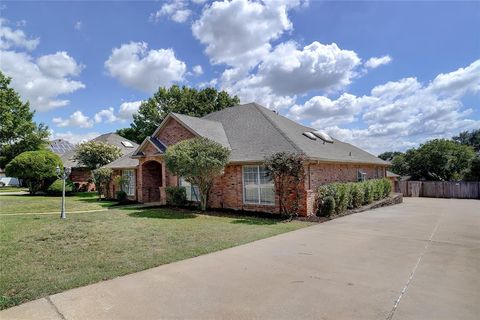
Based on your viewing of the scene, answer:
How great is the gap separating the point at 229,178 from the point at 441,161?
33320mm

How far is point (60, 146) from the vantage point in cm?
4694

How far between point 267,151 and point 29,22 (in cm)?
1017

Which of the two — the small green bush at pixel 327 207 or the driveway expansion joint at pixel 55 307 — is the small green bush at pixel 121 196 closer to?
the small green bush at pixel 327 207

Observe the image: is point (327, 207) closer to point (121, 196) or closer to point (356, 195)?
point (356, 195)

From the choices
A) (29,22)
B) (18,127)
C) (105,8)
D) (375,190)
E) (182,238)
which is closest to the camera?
(182,238)

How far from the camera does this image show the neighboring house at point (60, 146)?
147 ft

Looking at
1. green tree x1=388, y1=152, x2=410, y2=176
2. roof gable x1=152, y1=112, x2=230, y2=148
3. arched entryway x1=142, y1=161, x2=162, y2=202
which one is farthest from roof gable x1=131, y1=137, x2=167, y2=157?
green tree x1=388, y1=152, x2=410, y2=176

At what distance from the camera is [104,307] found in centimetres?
438

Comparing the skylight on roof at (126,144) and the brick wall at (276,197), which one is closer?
the brick wall at (276,197)

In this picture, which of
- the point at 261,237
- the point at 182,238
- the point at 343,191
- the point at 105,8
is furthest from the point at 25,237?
the point at 343,191

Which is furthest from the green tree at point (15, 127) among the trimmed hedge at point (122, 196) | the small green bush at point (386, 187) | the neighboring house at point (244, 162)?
the small green bush at point (386, 187)

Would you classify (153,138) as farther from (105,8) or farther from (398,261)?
(398,261)

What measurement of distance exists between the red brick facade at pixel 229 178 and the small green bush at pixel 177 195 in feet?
4.16

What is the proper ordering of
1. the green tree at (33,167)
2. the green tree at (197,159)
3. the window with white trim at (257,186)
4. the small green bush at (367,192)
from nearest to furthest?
the green tree at (197,159), the window with white trim at (257,186), the small green bush at (367,192), the green tree at (33,167)
